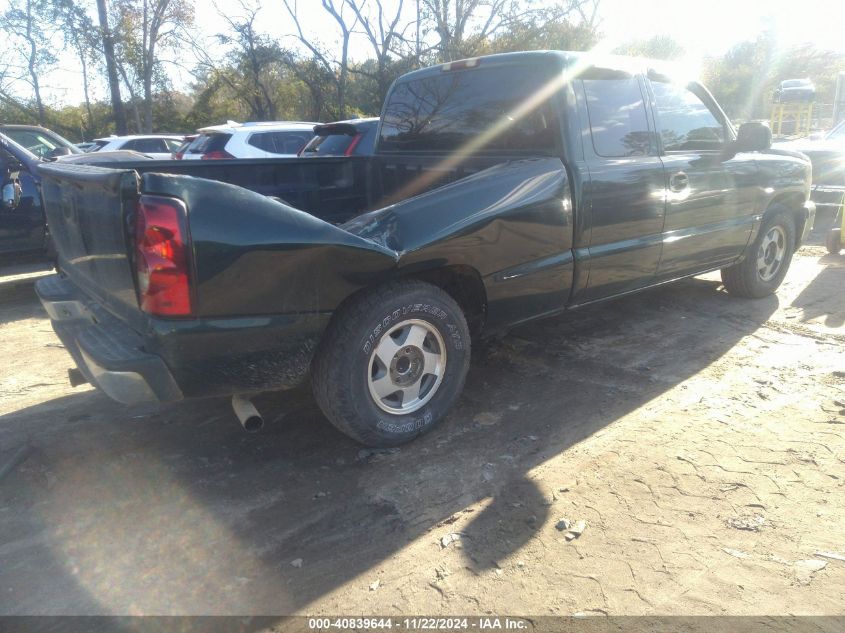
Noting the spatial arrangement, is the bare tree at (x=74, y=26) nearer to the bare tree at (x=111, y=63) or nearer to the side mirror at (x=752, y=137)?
the bare tree at (x=111, y=63)

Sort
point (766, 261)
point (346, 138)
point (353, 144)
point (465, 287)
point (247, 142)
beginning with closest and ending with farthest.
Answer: point (465, 287)
point (766, 261)
point (353, 144)
point (346, 138)
point (247, 142)

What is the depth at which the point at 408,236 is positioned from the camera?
121 inches

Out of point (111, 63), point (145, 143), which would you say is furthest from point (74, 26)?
point (145, 143)

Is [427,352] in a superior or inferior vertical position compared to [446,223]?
inferior

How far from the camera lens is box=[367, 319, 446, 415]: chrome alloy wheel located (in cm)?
313

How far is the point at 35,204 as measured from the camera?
6.86 metres

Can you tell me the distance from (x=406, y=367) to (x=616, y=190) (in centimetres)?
172

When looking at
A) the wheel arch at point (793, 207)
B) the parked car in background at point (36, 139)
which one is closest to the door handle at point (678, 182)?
the wheel arch at point (793, 207)

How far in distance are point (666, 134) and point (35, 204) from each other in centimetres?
621

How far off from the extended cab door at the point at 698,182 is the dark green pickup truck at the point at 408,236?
0.06 feet

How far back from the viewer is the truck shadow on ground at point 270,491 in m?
2.38

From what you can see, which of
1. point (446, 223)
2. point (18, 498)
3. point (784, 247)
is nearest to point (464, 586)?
point (446, 223)

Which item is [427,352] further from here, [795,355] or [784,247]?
[784,247]

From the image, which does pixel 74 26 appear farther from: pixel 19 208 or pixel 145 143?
pixel 19 208
